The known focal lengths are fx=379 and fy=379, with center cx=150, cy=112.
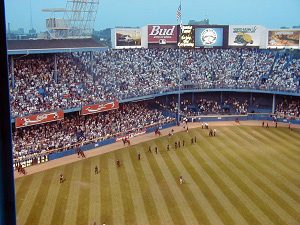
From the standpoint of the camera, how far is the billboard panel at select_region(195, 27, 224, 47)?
189 ft

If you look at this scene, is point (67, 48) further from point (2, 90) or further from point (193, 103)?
point (2, 90)

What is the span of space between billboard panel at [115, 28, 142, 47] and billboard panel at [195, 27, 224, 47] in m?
8.86

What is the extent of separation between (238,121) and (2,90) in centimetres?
4537

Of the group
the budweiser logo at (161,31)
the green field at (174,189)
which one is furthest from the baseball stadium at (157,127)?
the budweiser logo at (161,31)

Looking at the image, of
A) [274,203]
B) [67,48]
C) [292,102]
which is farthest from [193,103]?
[274,203]

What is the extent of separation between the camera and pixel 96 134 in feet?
123

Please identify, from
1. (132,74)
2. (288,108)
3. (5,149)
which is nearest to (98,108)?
(132,74)

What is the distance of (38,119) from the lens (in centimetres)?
3303

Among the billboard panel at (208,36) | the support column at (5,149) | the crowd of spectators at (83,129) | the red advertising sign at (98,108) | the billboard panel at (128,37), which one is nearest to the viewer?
the support column at (5,149)

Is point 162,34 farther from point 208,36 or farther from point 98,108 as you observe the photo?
point 98,108

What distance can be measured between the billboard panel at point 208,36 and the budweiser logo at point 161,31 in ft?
12.5

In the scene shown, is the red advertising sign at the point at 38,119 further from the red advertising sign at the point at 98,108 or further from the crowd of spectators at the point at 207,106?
the crowd of spectators at the point at 207,106

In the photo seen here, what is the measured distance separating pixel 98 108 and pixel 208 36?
2654 cm

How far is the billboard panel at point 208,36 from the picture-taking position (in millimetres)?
57719
